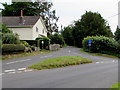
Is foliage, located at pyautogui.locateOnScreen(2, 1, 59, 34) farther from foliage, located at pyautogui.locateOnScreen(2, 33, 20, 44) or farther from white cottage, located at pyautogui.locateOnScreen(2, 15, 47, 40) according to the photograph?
foliage, located at pyautogui.locateOnScreen(2, 33, 20, 44)

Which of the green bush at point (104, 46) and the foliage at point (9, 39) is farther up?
the foliage at point (9, 39)

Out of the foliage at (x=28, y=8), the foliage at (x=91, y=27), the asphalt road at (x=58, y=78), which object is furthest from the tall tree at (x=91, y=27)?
the asphalt road at (x=58, y=78)

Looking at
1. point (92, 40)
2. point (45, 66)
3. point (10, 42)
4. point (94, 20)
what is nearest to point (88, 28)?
point (94, 20)

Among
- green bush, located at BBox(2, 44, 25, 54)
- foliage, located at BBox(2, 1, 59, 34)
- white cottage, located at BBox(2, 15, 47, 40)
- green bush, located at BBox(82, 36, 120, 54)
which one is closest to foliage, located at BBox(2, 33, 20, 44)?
green bush, located at BBox(2, 44, 25, 54)

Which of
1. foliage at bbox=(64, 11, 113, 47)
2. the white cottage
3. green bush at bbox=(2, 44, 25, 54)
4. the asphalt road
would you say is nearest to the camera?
the asphalt road

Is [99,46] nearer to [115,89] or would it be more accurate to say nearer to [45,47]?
[45,47]

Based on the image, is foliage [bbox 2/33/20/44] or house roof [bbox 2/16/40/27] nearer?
foliage [bbox 2/33/20/44]

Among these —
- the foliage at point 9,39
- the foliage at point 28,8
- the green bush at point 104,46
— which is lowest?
the green bush at point 104,46

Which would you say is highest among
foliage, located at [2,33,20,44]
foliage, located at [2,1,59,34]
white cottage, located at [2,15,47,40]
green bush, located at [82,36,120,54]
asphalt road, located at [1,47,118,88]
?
foliage, located at [2,1,59,34]

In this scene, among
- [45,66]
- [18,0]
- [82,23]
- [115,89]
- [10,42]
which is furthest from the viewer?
[82,23]

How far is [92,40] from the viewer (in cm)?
3084

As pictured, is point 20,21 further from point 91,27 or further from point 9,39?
point 91,27

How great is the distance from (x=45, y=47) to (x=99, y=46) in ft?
31.4

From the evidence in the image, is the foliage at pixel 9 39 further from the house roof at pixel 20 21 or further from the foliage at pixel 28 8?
the foliage at pixel 28 8
